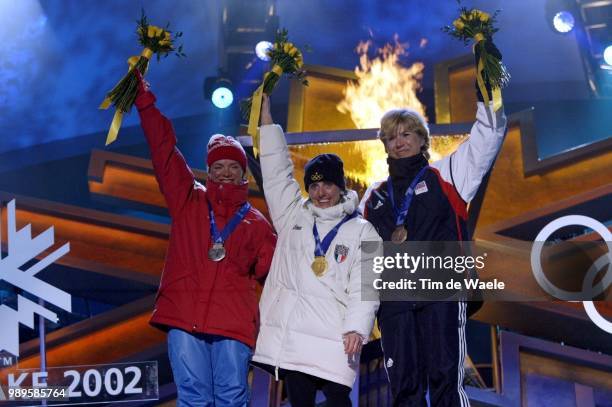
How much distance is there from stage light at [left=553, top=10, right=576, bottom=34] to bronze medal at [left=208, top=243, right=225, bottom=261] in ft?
11.4

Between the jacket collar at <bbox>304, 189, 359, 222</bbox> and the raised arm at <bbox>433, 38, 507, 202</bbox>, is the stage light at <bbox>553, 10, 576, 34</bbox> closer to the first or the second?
the raised arm at <bbox>433, 38, 507, 202</bbox>

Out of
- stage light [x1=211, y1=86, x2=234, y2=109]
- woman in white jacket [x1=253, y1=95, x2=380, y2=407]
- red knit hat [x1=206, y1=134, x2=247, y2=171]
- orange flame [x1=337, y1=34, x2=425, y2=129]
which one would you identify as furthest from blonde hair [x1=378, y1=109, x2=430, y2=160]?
stage light [x1=211, y1=86, x2=234, y2=109]

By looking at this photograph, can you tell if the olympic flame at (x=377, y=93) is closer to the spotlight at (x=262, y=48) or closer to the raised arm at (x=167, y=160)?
the spotlight at (x=262, y=48)

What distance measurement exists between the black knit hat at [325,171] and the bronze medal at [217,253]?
0.45 meters

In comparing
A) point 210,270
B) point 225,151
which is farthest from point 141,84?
point 210,270

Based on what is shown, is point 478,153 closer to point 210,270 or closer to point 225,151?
point 225,151

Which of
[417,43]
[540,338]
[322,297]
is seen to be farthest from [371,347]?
[417,43]

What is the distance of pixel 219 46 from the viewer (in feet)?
19.4

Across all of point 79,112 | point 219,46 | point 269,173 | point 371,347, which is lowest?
point 371,347

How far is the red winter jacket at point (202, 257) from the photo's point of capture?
3.27 meters

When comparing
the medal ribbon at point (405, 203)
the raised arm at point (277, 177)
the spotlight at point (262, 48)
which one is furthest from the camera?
the spotlight at point (262, 48)

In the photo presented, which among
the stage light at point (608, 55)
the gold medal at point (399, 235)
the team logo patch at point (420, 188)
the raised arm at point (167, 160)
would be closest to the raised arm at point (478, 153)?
the team logo patch at point (420, 188)

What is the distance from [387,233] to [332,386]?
648 mm

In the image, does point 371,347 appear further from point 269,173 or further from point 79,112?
point 79,112
